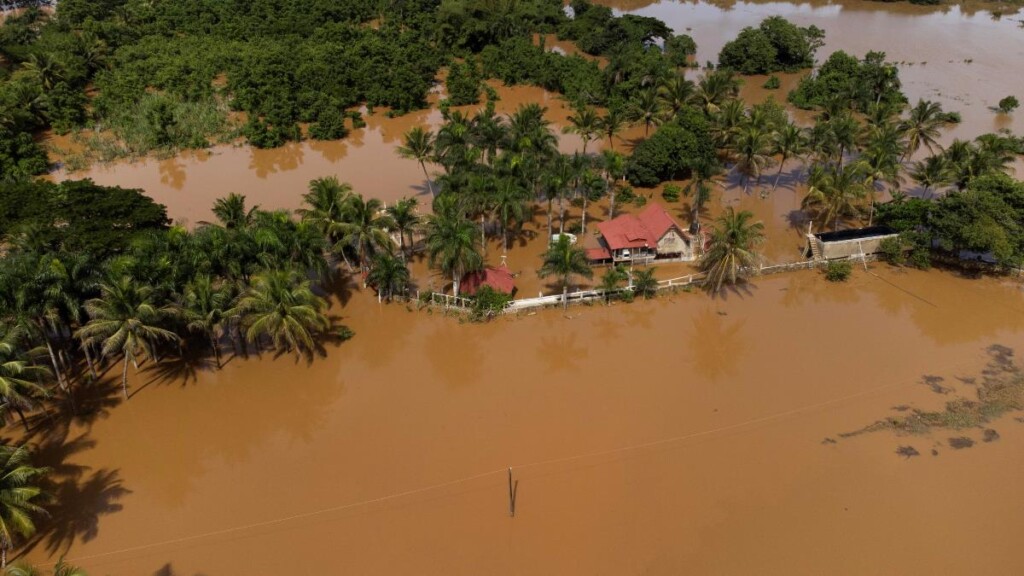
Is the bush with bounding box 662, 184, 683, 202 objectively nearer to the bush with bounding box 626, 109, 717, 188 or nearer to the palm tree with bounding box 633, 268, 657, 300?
the bush with bounding box 626, 109, 717, 188

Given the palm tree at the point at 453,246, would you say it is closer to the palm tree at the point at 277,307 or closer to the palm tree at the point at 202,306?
the palm tree at the point at 277,307

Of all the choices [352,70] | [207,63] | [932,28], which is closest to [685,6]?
[932,28]

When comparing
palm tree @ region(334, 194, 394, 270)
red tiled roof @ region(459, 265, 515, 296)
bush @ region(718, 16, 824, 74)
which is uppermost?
bush @ region(718, 16, 824, 74)

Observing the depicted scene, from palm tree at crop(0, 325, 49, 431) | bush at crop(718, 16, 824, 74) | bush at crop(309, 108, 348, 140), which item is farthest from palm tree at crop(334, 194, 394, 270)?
bush at crop(718, 16, 824, 74)

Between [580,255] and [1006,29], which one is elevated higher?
[1006,29]

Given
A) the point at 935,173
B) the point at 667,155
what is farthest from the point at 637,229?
the point at 935,173

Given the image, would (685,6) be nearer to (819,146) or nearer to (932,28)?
(932,28)

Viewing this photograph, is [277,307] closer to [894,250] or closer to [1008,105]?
[894,250]
